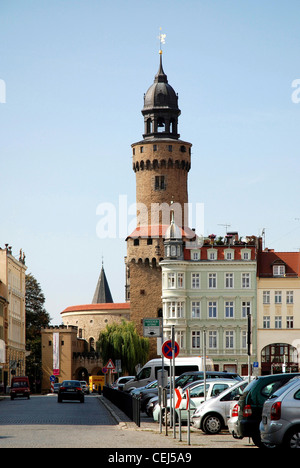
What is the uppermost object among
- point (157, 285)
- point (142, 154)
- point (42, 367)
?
point (142, 154)

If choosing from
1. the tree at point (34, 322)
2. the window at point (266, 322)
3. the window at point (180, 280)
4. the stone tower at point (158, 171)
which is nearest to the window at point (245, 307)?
the window at point (266, 322)

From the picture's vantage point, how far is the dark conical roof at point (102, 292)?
174250mm

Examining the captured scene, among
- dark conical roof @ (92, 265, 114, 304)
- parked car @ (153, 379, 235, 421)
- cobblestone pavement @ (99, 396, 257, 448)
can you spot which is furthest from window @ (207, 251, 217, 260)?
dark conical roof @ (92, 265, 114, 304)

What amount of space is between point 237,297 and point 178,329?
258 inches

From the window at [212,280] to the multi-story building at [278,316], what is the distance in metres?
4.21

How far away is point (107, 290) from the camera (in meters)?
176

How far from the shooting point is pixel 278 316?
316ft

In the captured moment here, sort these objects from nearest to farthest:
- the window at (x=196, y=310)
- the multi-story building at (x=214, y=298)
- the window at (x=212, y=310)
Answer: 1. the multi-story building at (x=214, y=298)
2. the window at (x=212, y=310)
3. the window at (x=196, y=310)

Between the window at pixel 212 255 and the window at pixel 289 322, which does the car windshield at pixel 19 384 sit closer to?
the window at pixel 212 255

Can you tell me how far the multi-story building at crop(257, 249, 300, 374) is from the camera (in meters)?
95.1

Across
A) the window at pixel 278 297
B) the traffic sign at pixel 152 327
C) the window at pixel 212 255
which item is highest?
the window at pixel 212 255

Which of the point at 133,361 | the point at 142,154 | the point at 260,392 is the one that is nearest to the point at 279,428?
the point at 260,392

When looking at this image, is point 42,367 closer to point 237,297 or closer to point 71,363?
point 71,363
